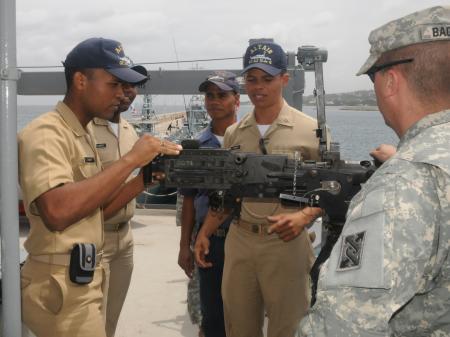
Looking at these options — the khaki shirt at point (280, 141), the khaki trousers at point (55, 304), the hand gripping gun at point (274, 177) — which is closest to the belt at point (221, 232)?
the khaki shirt at point (280, 141)

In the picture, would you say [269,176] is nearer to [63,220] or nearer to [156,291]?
[63,220]

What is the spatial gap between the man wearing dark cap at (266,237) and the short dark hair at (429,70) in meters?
1.56

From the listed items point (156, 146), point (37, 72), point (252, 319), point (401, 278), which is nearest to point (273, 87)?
point (156, 146)

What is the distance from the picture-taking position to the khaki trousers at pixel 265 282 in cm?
291

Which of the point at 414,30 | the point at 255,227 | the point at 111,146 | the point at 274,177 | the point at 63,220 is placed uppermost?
the point at 414,30

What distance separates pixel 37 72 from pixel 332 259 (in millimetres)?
5944

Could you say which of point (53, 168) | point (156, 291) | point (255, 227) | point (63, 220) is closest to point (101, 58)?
point (53, 168)

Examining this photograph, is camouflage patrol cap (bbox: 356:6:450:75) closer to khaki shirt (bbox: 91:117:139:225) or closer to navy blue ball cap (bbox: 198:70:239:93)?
khaki shirt (bbox: 91:117:139:225)

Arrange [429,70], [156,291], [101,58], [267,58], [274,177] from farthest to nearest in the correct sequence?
[156,291]
[267,58]
[274,177]
[101,58]
[429,70]

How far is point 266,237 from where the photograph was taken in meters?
2.94

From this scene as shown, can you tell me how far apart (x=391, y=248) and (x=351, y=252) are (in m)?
0.09

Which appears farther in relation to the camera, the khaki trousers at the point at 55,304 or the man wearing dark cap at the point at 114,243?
the man wearing dark cap at the point at 114,243

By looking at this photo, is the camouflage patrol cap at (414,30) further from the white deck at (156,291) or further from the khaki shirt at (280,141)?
the white deck at (156,291)

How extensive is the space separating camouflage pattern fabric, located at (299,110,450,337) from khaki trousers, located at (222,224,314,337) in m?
1.70
